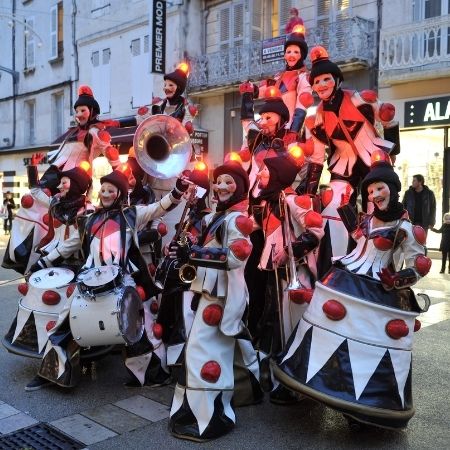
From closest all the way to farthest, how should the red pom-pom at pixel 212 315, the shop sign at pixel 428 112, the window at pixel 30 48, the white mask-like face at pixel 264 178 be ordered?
the red pom-pom at pixel 212 315, the white mask-like face at pixel 264 178, the shop sign at pixel 428 112, the window at pixel 30 48

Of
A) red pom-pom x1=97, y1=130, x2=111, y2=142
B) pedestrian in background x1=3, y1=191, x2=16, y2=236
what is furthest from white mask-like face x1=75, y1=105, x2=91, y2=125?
pedestrian in background x1=3, y1=191, x2=16, y2=236

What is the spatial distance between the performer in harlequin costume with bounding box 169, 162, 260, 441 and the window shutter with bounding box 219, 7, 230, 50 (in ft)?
46.6

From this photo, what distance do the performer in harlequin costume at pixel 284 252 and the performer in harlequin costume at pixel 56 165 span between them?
74.5 inches

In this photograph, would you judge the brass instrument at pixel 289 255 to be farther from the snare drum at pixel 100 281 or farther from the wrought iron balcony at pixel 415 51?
the wrought iron balcony at pixel 415 51

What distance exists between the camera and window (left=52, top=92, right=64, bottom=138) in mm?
22594

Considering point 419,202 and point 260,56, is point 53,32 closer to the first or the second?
point 260,56

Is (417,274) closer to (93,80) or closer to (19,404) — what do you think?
(19,404)

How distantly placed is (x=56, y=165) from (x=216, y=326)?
2.96 meters

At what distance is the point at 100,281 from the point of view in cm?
395

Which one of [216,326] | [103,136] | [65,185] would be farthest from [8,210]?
[216,326]

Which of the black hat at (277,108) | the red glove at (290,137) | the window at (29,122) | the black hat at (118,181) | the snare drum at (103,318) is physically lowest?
the snare drum at (103,318)

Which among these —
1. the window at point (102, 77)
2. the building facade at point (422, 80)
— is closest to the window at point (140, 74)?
the window at point (102, 77)

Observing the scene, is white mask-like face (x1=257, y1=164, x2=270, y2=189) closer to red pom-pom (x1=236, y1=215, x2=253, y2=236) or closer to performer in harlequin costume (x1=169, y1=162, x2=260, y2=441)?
performer in harlequin costume (x1=169, y1=162, x2=260, y2=441)

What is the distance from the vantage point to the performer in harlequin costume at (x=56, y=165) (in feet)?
18.3
